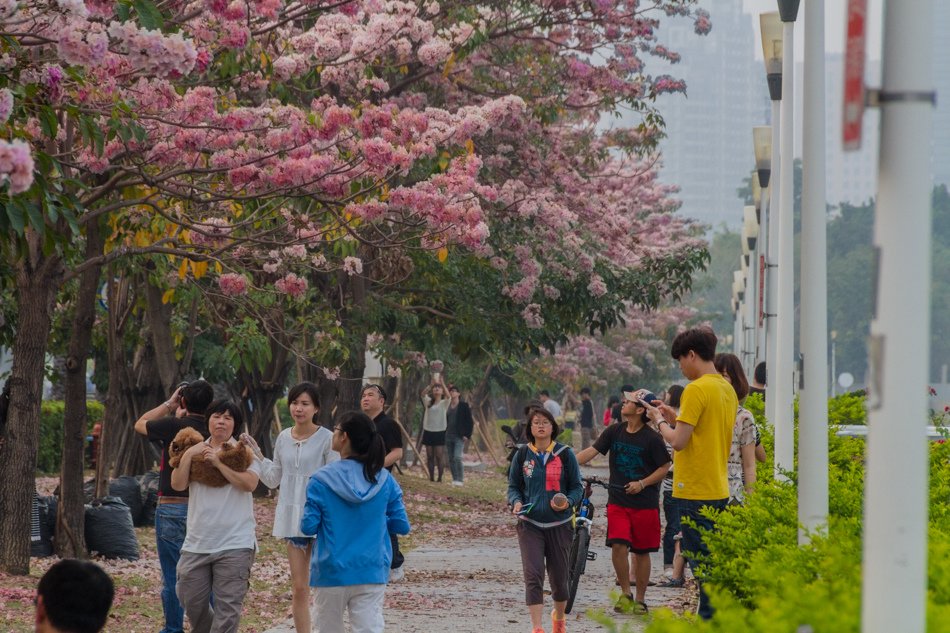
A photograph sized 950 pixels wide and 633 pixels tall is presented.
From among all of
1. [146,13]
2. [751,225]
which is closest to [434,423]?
[751,225]

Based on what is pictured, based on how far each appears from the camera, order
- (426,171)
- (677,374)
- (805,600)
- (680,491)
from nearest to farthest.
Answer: (805,600) → (680,491) → (426,171) → (677,374)

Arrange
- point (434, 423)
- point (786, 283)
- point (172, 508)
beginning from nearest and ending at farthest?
point (172, 508) → point (786, 283) → point (434, 423)

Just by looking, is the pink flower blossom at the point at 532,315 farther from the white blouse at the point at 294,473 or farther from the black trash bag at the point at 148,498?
the white blouse at the point at 294,473

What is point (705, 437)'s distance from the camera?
9172 mm

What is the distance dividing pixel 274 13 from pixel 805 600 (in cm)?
847

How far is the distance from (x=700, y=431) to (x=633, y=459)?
265cm

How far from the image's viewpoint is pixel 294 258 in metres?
15.1

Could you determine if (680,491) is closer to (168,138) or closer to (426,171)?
(168,138)

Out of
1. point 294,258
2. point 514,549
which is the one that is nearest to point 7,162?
point 294,258

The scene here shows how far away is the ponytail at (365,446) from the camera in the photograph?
26.1 feet

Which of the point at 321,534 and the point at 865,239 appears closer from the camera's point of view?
the point at 321,534

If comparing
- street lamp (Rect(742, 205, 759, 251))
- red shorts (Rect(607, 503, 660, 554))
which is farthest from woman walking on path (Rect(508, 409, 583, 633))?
street lamp (Rect(742, 205, 759, 251))

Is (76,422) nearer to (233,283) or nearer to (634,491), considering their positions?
(233,283)

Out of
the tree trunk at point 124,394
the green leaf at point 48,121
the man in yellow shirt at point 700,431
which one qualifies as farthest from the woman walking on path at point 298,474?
the tree trunk at point 124,394
